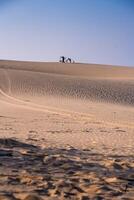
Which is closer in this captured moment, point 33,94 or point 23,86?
point 33,94

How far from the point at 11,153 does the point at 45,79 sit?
102 feet

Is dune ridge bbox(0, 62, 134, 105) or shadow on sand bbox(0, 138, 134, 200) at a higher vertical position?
dune ridge bbox(0, 62, 134, 105)

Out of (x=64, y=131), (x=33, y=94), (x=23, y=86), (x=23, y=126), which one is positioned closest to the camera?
(x=64, y=131)

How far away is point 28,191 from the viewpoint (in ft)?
18.2

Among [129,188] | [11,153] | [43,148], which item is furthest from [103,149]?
[129,188]

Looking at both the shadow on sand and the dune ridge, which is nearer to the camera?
the shadow on sand

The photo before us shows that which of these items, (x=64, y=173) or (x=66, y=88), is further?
(x=66, y=88)

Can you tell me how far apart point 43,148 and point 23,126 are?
5.05 m

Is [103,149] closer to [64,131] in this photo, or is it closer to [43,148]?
[43,148]

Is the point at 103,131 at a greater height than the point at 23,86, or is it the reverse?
the point at 23,86

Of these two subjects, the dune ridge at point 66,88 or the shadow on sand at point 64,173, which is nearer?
the shadow on sand at point 64,173

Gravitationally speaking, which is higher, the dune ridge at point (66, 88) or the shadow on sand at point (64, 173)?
the dune ridge at point (66, 88)

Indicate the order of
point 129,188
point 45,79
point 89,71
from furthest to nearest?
point 89,71, point 45,79, point 129,188

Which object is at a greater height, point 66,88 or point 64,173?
point 66,88
